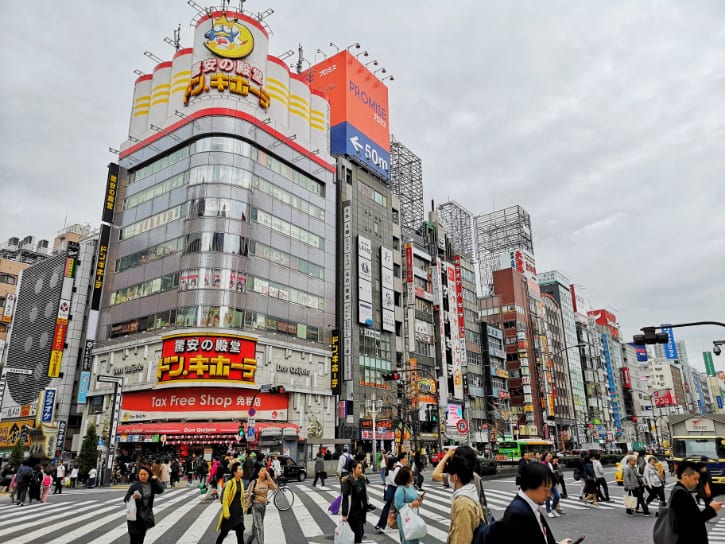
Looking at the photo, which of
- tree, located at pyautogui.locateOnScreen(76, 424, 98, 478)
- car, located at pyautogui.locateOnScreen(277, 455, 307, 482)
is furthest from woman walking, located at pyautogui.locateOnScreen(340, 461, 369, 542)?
tree, located at pyautogui.locateOnScreen(76, 424, 98, 478)

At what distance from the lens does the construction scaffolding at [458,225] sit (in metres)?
91.1

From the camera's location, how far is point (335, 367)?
1988 inches

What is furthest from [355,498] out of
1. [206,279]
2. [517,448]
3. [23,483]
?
[517,448]

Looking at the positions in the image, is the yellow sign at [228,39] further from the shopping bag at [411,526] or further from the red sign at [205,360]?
the shopping bag at [411,526]

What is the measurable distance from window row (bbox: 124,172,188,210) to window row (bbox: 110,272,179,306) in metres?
8.58

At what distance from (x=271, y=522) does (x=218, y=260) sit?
106 feet

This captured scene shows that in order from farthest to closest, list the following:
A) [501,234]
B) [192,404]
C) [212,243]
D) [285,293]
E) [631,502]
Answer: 1. [501,234]
2. [285,293]
3. [212,243]
4. [192,404]
5. [631,502]

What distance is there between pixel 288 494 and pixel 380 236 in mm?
46382

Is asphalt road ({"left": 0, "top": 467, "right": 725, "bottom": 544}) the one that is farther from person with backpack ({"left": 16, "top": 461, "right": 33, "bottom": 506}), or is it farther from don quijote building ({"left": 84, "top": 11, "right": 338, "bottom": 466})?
don quijote building ({"left": 84, "top": 11, "right": 338, "bottom": 466})

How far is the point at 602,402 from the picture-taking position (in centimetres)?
11081

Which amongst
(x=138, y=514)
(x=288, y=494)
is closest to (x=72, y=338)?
(x=288, y=494)

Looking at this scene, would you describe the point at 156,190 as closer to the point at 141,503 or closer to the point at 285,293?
the point at 285,293

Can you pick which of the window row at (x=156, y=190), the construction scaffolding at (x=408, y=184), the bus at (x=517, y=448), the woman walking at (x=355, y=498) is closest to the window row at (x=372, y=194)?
the construction scaffolding at (x=408, y=184)

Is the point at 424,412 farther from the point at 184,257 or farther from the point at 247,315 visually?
the point at 184,257
